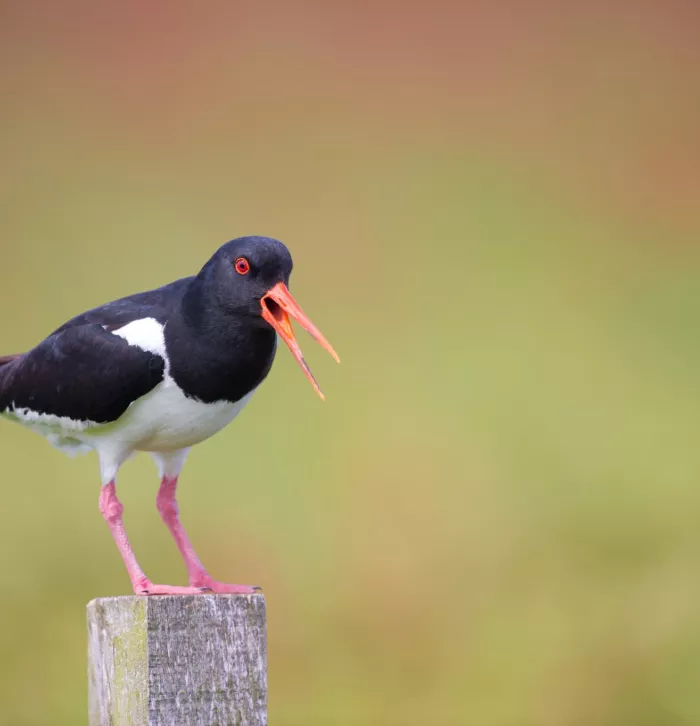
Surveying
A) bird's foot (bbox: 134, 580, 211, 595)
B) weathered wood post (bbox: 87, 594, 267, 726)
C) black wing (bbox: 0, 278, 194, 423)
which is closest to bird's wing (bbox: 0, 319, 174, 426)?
black wing (bbox: 0, 278, 194, 423)

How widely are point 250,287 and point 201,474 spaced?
5.82 meters

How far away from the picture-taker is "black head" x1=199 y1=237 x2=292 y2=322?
433cm

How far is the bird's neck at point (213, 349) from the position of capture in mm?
4383

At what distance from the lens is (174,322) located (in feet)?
14.8

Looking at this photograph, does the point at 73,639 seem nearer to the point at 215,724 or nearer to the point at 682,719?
the point at 682,719

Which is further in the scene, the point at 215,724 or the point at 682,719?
the point at 682,719

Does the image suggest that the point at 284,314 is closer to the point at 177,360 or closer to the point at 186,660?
the point at 177,360

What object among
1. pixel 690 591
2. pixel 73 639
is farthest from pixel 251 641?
pixel 690 591

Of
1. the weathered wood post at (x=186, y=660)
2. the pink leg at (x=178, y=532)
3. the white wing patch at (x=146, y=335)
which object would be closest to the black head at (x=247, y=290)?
the white wing patch at (x=146, y=335)

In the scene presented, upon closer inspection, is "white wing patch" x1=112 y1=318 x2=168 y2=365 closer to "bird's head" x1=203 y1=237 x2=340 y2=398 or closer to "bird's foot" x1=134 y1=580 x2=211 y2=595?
"bird's head" x1=203 y1=237 x2=340 y2=398

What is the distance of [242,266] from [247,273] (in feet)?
0.13

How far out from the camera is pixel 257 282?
4352 millimetres

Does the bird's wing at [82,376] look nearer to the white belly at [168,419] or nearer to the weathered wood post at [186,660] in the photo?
the white belly at [168,419]

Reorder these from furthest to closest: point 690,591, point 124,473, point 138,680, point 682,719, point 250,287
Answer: point 124,473, point 690,591, point 682,719, point 250,287, point 138,680
